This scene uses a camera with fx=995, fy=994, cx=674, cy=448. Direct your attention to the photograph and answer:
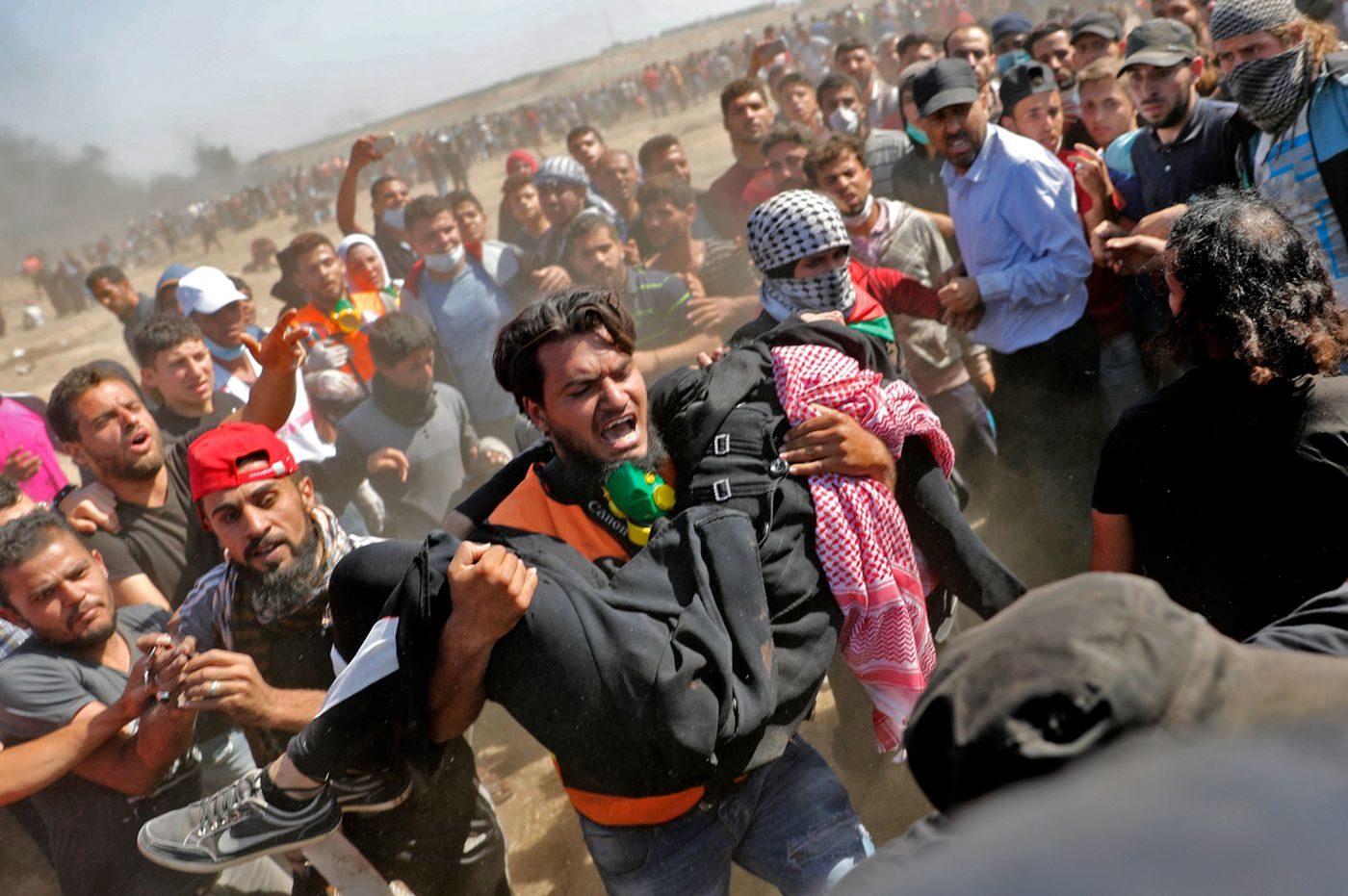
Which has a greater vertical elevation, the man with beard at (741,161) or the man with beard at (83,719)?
the man with beard at (741,161)

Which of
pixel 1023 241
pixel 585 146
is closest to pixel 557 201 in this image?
pixel 585 146

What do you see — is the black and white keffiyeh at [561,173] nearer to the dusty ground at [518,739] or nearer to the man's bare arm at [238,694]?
the dusty ground at [518,739]

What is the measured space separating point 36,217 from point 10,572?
6287cm

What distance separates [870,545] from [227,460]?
1986mm

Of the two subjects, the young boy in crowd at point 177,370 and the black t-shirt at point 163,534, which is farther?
the young boy in crowd at point 177,370

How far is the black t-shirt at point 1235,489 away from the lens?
6.57ft

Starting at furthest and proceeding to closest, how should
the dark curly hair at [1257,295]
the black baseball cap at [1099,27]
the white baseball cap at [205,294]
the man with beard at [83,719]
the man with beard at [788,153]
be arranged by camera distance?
the man with beard at [788,153] → the white baseball cap at [205,294] → the black baseball cap at [1099,27] → the man with beard at [83,719] → the dark curly hair at [1257,295]

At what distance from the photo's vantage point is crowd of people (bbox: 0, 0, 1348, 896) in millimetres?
915

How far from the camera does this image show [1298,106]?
3.43 m

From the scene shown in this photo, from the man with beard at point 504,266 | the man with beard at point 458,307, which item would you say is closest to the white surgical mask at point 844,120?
the man with beard at point 504,266

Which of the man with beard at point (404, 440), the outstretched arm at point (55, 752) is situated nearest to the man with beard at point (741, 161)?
the man with beard at point (404, 440)

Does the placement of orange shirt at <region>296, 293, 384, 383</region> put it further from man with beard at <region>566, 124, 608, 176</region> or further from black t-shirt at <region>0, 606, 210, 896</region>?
black t-shirt at <region>0, 606, 210, 896</region>

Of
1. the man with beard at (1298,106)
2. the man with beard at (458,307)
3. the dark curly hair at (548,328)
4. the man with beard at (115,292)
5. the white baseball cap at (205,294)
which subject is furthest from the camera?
the man with beard at (115,292)

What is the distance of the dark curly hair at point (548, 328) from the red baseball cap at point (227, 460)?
3.39ft
